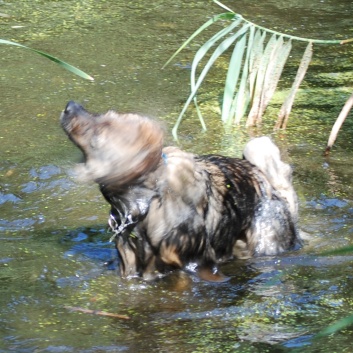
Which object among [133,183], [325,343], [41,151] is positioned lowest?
[41,151]

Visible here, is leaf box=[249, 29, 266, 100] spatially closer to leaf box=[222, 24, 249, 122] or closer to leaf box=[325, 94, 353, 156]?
leaf box=[222, 24, 249, 122]

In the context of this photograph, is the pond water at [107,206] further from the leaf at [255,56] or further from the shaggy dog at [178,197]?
the leaf at [255,56]

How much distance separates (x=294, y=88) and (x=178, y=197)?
2448 mm

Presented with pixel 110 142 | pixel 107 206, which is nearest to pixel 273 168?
pixel 107 206

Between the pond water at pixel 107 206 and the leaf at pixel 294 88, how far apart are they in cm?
28

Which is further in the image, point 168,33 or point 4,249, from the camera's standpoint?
point 168,33

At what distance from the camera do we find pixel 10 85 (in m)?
8.80

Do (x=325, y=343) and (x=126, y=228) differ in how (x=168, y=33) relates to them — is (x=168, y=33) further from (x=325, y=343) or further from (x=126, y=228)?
(x=325, y=343)

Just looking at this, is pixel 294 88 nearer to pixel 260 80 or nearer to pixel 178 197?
pixel 260 80

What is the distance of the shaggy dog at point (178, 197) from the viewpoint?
177 inches

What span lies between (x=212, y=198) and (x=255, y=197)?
0.51 m

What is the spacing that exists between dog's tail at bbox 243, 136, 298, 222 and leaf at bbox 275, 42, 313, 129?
1.06m

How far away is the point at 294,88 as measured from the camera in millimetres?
7039

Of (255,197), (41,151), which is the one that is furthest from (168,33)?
(255,197)
